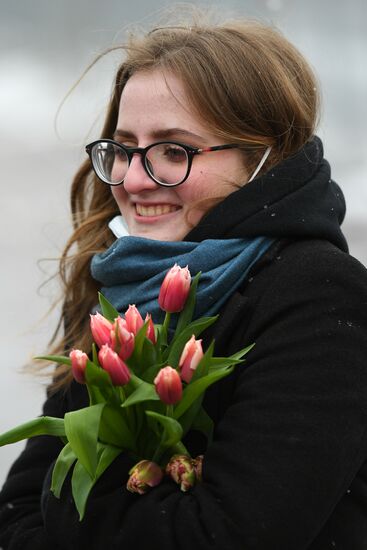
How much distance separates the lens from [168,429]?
138 cm

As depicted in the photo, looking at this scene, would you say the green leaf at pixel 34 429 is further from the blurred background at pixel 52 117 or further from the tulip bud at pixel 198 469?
the blurred background at pixel 52 117

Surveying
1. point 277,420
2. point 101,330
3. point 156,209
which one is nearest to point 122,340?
point 101,330

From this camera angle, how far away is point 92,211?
2.14 meters

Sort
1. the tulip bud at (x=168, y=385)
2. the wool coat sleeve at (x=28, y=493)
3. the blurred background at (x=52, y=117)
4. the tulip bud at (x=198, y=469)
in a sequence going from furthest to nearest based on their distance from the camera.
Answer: the blurred background at (x=52, y=117) → the wool coat sleeve at (x=28, y=493) → the tulip bud at (x=198, y=469) → the tulip bud at (x=168, y=385)

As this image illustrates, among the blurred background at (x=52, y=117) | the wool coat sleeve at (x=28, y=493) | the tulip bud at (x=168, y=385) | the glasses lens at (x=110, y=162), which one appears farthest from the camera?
the blurred background at (x=52, y=117)

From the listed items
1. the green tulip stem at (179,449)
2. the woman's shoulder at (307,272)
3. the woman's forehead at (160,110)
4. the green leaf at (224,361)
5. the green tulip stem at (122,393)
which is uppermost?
the woman's forehead at (160,110)

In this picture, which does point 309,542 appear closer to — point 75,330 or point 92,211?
point 75,330

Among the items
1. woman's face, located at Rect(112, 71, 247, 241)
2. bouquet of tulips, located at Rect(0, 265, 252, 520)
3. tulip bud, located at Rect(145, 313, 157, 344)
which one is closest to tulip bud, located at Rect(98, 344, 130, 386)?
bouquet of tulips, located at Rect(0, 265, 252, 520)

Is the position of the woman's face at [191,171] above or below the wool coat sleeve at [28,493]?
above

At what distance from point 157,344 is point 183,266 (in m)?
0.19

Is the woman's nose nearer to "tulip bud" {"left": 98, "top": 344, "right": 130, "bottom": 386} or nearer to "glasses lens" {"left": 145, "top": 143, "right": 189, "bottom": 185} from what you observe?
"glasses lens" {"left": 145, "top": 143, "right": 189, "bottom": 185}

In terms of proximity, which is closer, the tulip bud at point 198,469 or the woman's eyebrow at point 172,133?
the tulip bud at point 198,469

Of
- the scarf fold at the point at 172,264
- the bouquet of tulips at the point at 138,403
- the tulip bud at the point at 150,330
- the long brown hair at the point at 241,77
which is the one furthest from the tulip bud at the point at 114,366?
the long brown hair at the point at 241,77

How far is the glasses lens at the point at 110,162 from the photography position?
178cm
